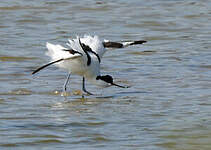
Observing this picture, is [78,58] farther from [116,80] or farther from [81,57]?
[116,80]

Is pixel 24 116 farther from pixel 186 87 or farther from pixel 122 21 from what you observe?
pixel 122 21

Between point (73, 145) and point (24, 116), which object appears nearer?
point (73, 145)

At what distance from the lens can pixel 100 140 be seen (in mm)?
6582

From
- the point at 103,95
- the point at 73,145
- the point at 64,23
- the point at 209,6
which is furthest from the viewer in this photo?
the point at 209,6

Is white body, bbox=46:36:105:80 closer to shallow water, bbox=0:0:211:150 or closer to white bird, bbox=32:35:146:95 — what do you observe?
white bird, bbox=32:35:146:95

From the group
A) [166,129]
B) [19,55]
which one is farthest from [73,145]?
[19,55]

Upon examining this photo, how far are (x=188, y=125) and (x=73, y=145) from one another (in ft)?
3.79

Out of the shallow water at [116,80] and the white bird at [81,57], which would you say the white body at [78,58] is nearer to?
the white bird at [81,57]

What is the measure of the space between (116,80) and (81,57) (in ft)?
3.62

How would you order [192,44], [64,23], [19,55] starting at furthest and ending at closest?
[64,23] < [192,44] < [19,55]

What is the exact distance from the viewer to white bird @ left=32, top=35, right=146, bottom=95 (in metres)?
8.92

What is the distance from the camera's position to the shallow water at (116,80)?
6637 mm

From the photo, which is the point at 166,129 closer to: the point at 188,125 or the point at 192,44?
the point at 188,125

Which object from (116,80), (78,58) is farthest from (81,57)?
(116,80)
